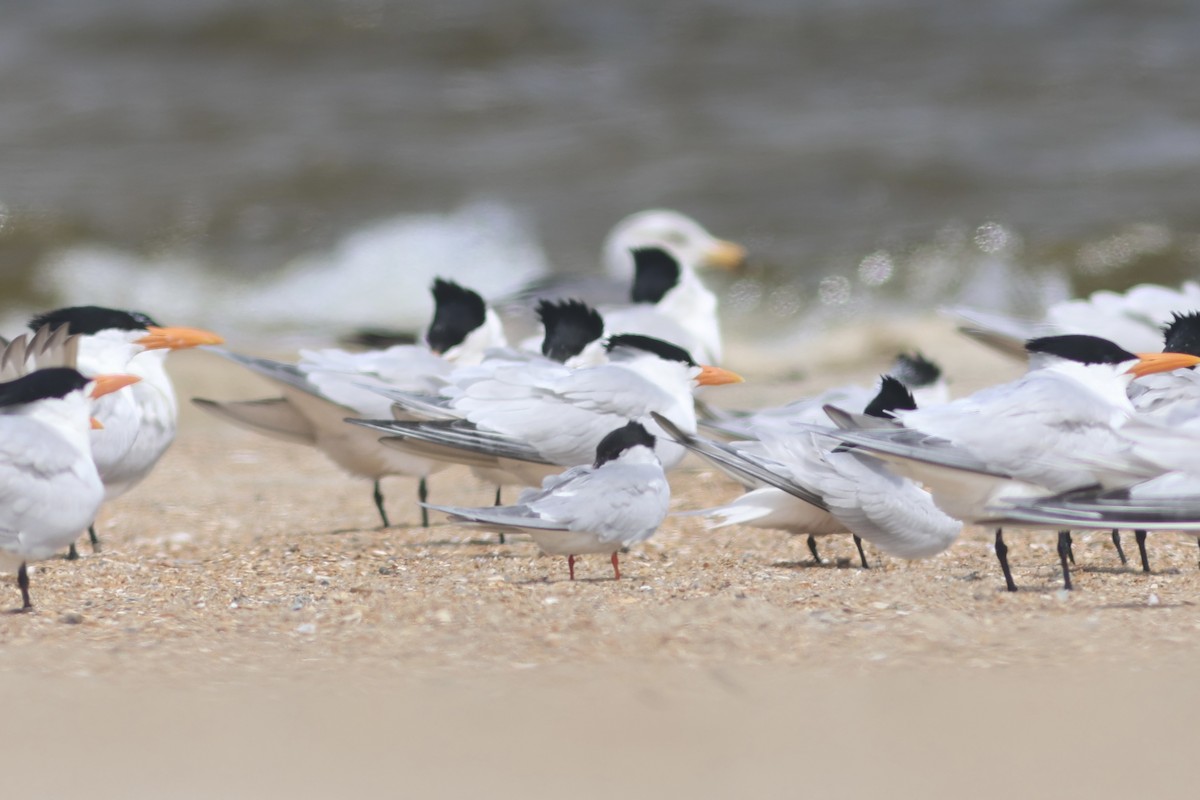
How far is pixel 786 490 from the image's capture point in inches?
162

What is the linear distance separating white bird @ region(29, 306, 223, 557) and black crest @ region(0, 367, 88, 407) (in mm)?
712

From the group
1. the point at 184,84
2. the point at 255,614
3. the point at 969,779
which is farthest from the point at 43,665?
the point at 184,84

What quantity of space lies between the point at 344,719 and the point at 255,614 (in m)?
0.93

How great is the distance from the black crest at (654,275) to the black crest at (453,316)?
1367mm

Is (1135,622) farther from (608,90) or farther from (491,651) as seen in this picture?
(608,90)

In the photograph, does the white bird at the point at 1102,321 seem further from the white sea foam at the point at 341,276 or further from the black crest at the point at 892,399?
the white sea foam at the point at 341,276

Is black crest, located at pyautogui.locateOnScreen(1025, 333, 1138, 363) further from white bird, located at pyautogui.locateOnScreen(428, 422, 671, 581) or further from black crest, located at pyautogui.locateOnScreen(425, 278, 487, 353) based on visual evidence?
black crest, located at pyautogui.locateOnScreen(425, 278, 487, 353)

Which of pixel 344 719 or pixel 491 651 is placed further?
pixel 491 651

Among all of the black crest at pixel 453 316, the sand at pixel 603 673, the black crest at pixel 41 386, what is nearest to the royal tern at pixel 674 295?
the black crest at pixel 453 316

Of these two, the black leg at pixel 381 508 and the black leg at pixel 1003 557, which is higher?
the black leg at pixel 381 508

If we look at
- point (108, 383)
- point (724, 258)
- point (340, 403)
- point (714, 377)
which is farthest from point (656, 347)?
point (724, 258)

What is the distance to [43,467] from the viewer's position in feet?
12.3

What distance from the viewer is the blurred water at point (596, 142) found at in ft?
40.8

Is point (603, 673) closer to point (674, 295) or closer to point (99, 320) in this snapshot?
point (99, 320)
